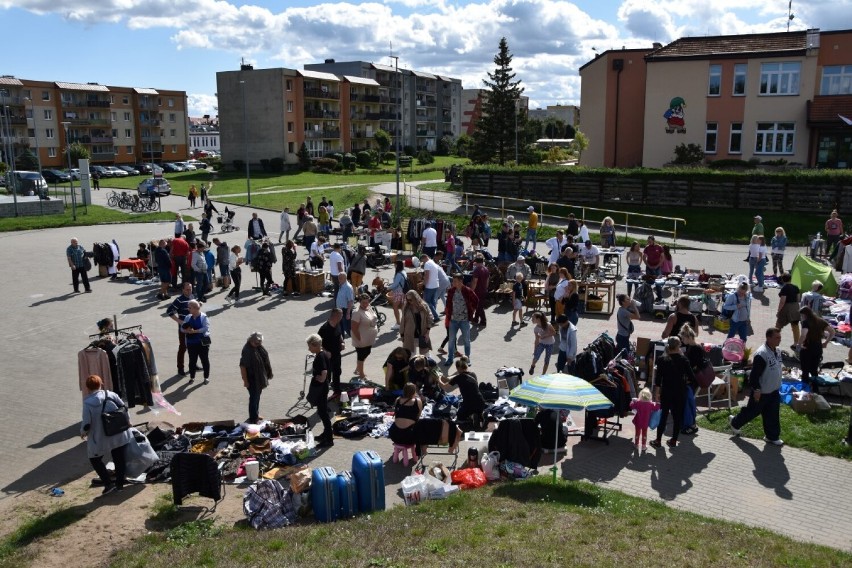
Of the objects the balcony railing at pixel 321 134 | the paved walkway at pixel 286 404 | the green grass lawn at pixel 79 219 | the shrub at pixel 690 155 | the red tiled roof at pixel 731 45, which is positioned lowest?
the paved walkway at pixel 286 404

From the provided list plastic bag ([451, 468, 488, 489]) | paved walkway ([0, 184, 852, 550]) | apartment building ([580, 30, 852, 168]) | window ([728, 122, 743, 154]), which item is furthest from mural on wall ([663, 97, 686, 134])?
plastic bag ([451, 468, 488, 489])

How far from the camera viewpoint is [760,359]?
10844 millimetres

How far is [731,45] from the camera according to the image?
1626 inches

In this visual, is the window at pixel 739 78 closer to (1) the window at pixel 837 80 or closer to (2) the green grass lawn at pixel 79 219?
(1) the window at pixel 837 80

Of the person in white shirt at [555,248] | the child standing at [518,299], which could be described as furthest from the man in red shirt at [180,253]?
the person in white shirt at [555,248]

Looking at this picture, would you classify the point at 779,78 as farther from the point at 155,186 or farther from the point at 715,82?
the point at 155,186

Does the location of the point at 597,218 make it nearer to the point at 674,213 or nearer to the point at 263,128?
the point at 674,213

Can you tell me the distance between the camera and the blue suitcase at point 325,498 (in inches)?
345

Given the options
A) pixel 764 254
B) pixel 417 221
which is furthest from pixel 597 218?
pixel 764 254

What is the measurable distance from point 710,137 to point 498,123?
16062 mm

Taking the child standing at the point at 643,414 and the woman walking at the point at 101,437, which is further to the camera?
the child standing at the point at 643,414

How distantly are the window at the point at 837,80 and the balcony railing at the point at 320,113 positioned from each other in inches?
2029

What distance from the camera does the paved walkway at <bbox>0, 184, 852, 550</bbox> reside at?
9359 mm

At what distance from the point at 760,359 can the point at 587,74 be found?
40646mm
